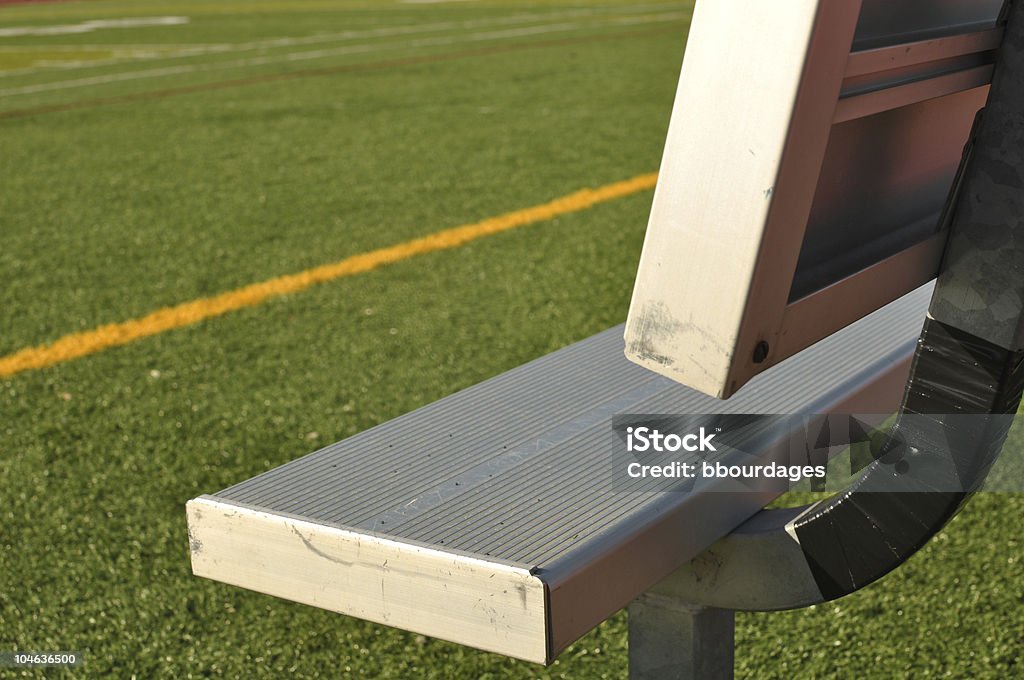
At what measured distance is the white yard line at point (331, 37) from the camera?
1027 centimetres

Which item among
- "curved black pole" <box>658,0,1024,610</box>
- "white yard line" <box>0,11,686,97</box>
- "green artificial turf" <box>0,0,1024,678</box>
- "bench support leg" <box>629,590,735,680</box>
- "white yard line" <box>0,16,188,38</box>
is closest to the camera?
"curved black pole" <box>658,0,1024,610</box>

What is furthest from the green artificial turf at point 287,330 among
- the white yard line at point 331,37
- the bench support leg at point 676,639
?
the white yard line at point 331,37

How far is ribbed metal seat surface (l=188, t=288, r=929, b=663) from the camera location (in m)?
0.84

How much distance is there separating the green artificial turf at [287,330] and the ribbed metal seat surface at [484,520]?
631mm

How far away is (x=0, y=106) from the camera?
7578 millimetres

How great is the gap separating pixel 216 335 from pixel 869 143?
2502 mm

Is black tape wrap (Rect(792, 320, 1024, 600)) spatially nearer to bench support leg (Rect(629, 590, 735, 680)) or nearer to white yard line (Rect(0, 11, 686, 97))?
bench support leg (Rect(629, 590, 735, 680))

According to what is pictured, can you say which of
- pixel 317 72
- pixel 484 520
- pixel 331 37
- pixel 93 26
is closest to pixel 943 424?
pixel 484 520

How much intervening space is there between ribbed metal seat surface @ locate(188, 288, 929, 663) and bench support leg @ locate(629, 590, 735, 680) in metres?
0.13

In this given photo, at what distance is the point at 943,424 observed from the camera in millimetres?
855

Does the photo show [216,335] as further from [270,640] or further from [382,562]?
[382,562]

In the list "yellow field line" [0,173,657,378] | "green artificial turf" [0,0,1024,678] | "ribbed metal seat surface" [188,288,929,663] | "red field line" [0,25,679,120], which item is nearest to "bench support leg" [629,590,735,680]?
"ribbed metal seat surface" [188,288,929,663]

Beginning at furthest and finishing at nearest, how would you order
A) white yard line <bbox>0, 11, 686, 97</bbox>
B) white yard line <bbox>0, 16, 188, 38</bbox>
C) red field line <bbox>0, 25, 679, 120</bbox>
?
1. white yard line <bbox>0, 16, 188, 38</bbox>
2. white yard line <bbox>0, 11, 686, 97</bbox>
3. red field line <bbox>0, 25, 679, 120</bbox>

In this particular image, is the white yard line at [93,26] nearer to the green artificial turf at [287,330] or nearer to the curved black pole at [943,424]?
the green artificial turf at [287,330]
